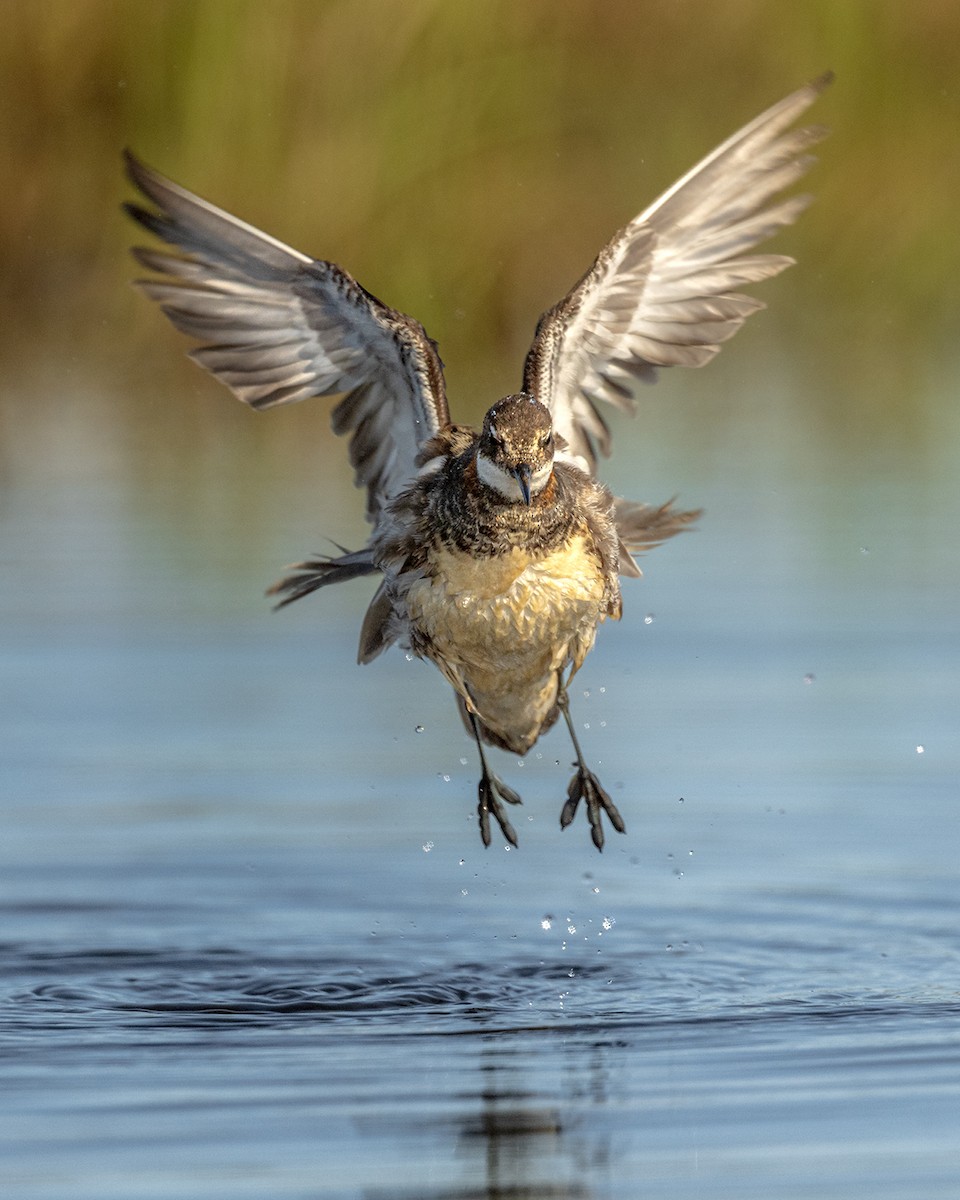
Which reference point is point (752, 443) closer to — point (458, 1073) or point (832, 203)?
point (832, 203)

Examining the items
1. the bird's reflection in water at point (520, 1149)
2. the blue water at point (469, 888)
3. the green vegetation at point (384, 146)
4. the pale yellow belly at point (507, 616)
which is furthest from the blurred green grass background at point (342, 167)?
the bird's reflection in water at point (520, 1149)

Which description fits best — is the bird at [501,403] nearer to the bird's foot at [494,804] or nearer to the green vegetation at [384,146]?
the bird's foot at [494,804]

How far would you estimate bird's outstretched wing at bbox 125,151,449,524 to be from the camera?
27.9ft

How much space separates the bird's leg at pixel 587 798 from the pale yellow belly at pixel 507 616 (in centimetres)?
26

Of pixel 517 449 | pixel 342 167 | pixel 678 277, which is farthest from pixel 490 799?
pixel 342 167

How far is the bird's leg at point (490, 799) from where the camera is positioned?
8328 millimetres

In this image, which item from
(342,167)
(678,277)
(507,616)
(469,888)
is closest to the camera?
(507,616)

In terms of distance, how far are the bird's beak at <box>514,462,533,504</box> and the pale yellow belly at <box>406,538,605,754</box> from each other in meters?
0.23

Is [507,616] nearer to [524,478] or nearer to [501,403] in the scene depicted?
[524,478]

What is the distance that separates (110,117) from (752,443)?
191 inches

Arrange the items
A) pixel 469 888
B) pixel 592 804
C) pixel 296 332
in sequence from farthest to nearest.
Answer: pixel 296 332 < pixel 469 888 < pixel 592 804

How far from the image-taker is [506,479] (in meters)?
7.77

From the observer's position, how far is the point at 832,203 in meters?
19.5

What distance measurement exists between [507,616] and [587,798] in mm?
870
